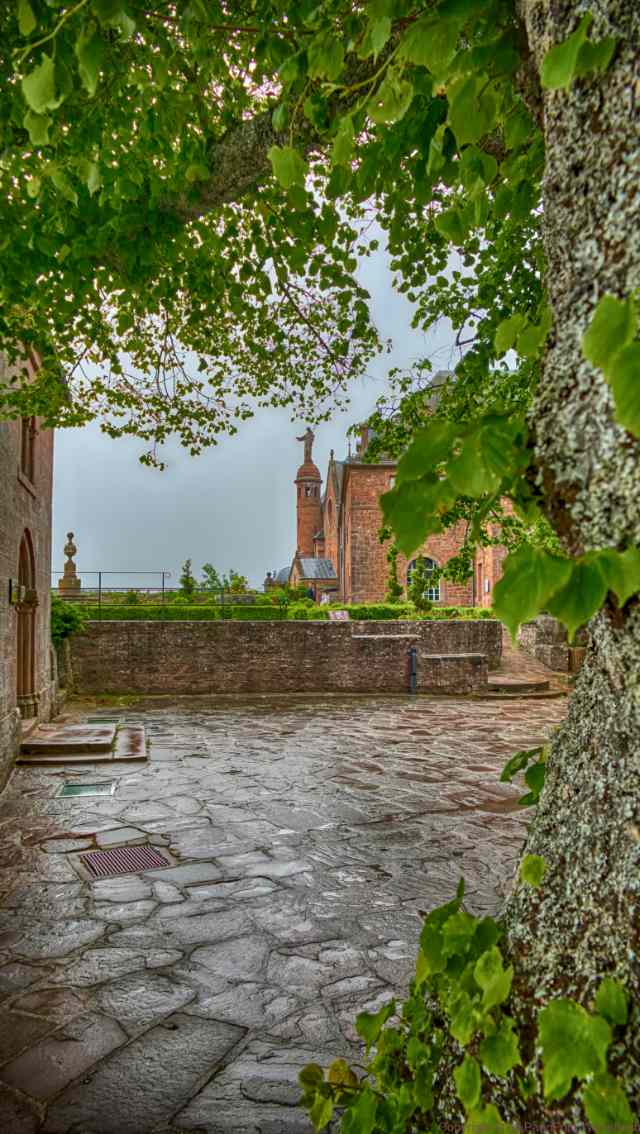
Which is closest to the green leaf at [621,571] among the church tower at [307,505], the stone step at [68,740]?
the stone step at [68,740]

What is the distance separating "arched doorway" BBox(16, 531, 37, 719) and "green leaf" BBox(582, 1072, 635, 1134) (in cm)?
964

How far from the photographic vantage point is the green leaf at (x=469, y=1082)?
1327 mm

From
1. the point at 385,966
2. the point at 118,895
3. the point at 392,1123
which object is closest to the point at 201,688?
the point at 118,895

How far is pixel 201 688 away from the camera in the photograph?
49.8ft

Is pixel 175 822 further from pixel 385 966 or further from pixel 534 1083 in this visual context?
pixel 534 1083

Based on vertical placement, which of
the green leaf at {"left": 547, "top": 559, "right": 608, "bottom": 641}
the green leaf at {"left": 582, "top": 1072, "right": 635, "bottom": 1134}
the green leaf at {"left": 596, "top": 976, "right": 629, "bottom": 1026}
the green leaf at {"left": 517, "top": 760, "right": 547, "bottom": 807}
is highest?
the green leaf at {"left": 547, "top": 559, "right": 608, "bottom": 641}

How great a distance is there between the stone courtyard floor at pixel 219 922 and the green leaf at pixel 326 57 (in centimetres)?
321

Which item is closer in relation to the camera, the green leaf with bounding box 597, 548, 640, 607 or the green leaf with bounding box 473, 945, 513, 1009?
the green leaf with bounding box 597, 548, 640, 607

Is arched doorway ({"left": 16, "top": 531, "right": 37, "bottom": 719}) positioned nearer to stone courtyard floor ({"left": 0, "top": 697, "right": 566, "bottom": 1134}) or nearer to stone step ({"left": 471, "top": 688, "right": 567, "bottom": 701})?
stone courtyard floor ({"left": 0, "top": 697, "right": 566, "bottom": 1134})

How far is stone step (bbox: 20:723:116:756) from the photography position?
27.3ft

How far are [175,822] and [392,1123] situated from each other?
14.6 ft

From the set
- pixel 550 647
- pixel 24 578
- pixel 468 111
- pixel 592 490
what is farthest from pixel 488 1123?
pixel 550 647

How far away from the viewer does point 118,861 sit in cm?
482

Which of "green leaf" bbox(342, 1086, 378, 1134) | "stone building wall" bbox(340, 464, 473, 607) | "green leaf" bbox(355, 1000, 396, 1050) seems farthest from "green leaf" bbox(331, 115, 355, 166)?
"stone building wall" bbox(340, 464, 473, 607)
